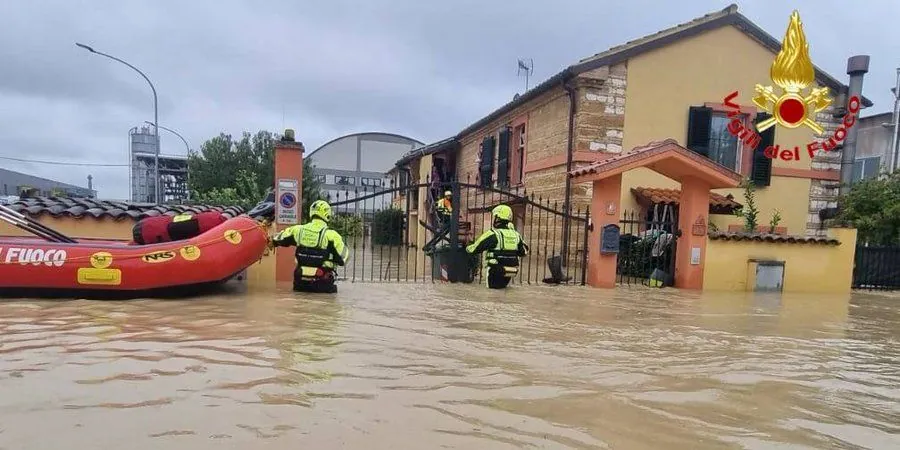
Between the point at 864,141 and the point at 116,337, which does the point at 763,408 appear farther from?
the point at 864,141

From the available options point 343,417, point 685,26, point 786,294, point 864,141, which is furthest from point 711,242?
point 864,141

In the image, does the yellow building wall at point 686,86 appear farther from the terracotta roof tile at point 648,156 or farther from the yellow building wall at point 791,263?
the terracotta roof tile at point 648,156

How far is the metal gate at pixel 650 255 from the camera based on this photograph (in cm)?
1015

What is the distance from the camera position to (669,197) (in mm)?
11820

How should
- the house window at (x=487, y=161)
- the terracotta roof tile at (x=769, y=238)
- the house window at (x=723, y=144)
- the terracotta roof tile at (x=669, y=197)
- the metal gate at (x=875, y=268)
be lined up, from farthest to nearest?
the house window at (x=487, y=161), the house window at (x=723, y=144), the metal gate at (x=875, y=268), the terracotta roof tile at (x=669, y=197), the terracotta roof tile at (x=769, y=238)

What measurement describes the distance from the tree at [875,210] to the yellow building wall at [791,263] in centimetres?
285

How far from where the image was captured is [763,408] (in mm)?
3414

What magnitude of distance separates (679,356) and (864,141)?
60.5 ft

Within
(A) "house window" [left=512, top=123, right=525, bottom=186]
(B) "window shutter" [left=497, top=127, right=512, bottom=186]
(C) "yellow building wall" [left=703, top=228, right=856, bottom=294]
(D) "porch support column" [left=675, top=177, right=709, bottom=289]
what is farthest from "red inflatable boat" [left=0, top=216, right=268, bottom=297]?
(B) "window shutter" [left=497, top=127, right=512, bottom=186]

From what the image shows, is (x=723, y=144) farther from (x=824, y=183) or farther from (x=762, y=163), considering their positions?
(x=824, y=183)

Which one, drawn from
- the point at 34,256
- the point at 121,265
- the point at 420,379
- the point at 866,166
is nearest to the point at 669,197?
the point at 420,379

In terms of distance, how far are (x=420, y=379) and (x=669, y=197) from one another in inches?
381

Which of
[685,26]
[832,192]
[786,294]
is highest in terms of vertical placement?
[685,26]

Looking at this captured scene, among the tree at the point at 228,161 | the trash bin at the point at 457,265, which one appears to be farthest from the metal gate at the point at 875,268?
the tree at the point at 228,161
